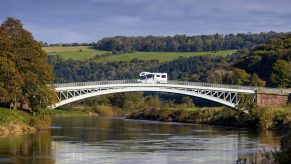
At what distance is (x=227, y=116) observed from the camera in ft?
320

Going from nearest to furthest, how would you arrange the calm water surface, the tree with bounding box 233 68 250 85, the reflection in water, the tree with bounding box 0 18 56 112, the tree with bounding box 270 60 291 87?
the reflection in water < the calm water surface < the tree with bounding box 0 18 56 112 < the tree with bounding box 270 60 291 87 < the tree with bounding box 233 68 250 85

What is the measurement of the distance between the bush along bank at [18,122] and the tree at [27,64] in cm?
126

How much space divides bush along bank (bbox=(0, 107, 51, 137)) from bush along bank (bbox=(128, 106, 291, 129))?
2643 cm

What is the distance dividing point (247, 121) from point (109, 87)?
64.9 feet

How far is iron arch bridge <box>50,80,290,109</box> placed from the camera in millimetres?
89688

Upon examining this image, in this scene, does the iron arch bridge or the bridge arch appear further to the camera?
the bridge arch

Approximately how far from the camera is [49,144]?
54781mm

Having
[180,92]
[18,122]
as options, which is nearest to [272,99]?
[180,92]

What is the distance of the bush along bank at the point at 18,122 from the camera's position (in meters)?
63.9

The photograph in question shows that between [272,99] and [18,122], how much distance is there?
48428 millimetres

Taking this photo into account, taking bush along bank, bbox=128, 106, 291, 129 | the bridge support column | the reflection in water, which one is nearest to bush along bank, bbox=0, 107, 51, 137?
the reflection in water

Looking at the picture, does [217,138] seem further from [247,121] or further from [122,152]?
[247,121]

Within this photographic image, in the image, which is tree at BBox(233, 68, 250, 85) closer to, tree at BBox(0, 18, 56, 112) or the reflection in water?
tree at BBox(0, 18, 56, 112)

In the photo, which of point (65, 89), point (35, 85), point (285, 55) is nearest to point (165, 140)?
point (35, 85)
